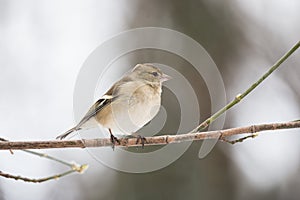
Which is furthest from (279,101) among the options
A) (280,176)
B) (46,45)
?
(46,45)

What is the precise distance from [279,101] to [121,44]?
118cm

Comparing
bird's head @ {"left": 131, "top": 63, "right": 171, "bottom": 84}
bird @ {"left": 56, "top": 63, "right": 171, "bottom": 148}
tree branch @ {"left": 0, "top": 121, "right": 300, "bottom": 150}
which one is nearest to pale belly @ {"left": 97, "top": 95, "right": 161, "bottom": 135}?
bird @ {"left": 56, "top": 63, "right": 171, "bottom": 148}

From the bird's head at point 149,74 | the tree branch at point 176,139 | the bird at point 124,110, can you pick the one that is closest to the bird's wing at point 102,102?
the bird at point 124,110

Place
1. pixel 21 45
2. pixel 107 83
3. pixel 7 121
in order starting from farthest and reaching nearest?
pixel 21 45, pixel 7 121, pixel 107 83

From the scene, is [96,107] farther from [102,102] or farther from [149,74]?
[149,74]

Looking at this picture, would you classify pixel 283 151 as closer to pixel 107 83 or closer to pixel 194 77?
pixel 194 77

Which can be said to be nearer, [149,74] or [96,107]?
[96,107]

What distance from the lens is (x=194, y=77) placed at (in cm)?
347

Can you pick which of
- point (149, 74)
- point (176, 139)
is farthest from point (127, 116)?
point (176, 139)

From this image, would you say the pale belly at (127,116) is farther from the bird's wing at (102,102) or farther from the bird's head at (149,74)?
the bird's head at (149,74)

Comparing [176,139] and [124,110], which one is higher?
[124,110]

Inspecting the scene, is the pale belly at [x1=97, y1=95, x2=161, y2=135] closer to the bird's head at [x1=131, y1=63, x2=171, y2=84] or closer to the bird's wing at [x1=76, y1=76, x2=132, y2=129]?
the bird's wing at [x1=76, y1=76, x2=132, y2=129]

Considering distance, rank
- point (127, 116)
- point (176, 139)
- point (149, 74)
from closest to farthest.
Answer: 1. point (176, 139)
2. point (127, 116)
3. point (149, 74)

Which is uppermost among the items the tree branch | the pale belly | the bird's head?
the bird's head
